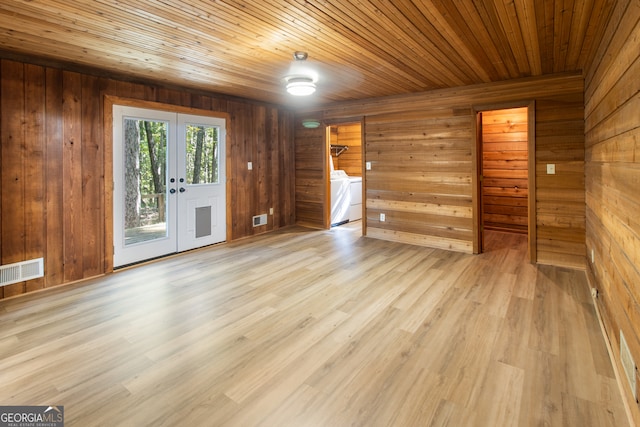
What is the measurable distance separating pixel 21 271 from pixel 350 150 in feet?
22.5

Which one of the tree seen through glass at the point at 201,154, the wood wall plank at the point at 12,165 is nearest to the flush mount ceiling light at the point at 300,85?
the tree seen through glass at the point at 201,154

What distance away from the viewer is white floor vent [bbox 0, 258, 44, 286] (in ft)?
10.6

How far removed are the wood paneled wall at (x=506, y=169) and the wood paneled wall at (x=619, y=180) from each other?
3.20 metres

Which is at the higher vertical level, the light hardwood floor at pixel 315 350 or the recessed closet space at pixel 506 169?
the recessed closet space at pixel 506 169

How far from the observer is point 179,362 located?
2.15 metres

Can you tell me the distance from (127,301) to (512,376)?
3.08 metres

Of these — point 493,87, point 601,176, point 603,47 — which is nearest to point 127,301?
point 601,176

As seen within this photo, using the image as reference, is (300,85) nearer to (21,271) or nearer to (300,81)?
(300,81)

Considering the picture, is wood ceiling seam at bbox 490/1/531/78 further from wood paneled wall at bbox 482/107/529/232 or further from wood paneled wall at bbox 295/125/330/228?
wood paneled wall at bbox 295/125/330/228

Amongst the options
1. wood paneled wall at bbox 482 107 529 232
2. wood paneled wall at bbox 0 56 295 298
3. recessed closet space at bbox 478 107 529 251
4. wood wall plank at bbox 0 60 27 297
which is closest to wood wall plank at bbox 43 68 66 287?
wood paneled wall at bbox 0 56 295 298

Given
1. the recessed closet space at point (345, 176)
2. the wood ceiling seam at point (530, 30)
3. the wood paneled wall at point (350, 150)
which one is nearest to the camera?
the wood ceiling seam at point (530, 30)

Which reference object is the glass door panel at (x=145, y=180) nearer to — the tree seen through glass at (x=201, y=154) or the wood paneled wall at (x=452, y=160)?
the tree seen through glass at (x=201, y=154)

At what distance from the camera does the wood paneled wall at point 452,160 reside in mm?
3947

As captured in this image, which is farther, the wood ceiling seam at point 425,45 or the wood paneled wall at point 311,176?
the wood paneled wall at point 311,176
